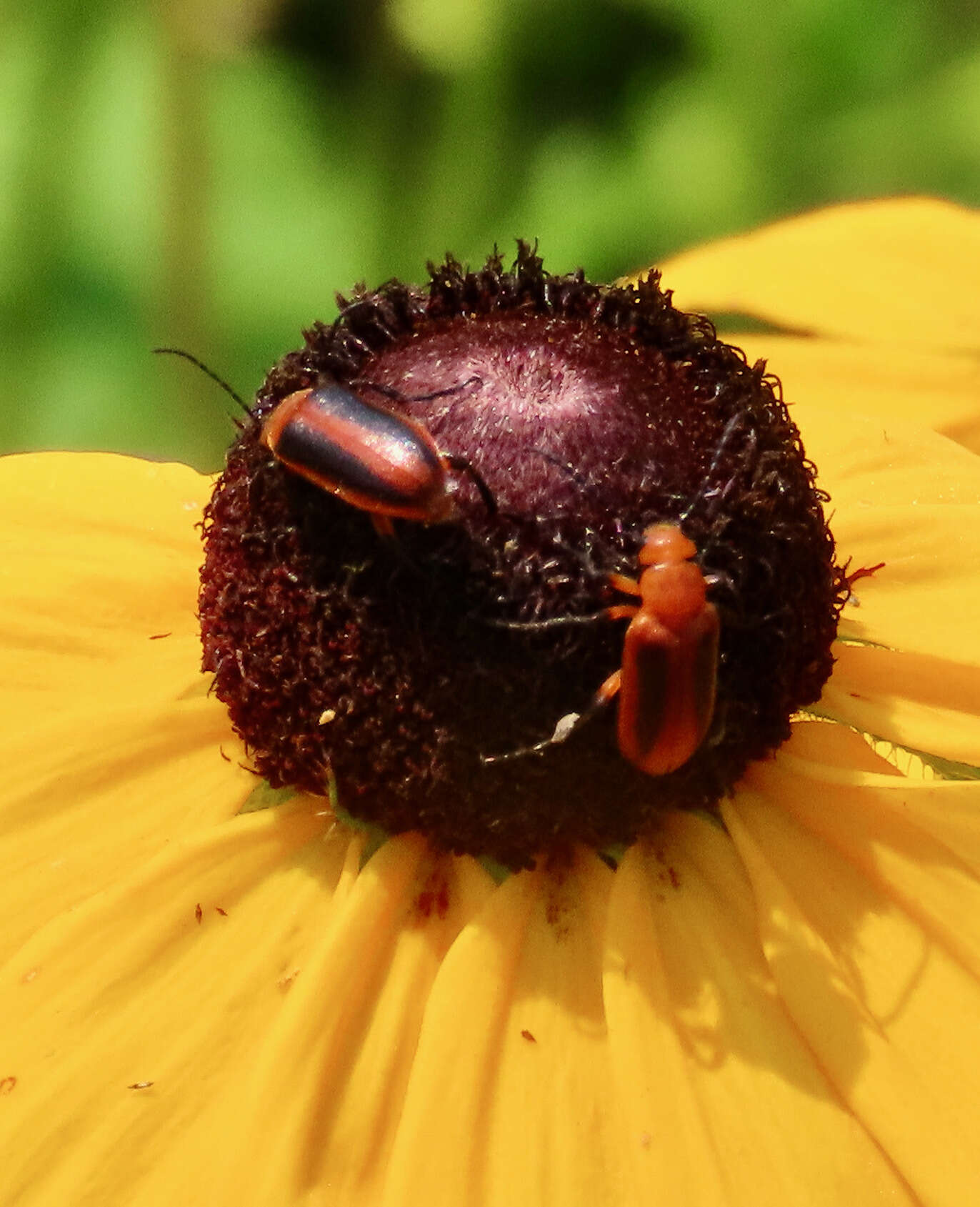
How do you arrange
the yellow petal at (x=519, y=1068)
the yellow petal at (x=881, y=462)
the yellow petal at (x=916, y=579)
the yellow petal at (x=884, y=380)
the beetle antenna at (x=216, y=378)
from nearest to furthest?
the yellow petal at (x=519, y=1068), the beetle antenna at (x=216, y=378), the yellow petal at (x=916, y=579), the yellow petal at (x=881, y=462), the yellow petal at (x=884, y=380)

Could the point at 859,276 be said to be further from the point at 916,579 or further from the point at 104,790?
the point at 104,790

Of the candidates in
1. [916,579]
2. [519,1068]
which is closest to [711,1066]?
[519,1068]

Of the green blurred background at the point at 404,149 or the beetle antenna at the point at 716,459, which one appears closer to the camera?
the beetle antenna at the point at 716,459

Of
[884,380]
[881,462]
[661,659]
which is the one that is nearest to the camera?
[661,659]

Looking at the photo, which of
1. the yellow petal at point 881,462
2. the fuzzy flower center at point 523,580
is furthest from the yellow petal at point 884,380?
the fuzzy flower center at point 523,580

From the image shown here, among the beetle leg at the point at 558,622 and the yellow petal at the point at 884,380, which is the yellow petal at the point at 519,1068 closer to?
the beetle leg at the point at 558,622
